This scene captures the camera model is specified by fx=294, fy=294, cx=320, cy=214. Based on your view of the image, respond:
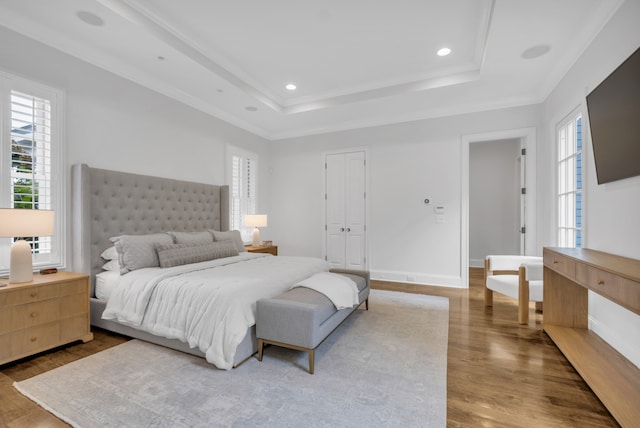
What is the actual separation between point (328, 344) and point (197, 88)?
3620 millimetres

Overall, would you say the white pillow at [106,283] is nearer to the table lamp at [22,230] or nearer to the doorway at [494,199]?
the table lamp at [22,230]

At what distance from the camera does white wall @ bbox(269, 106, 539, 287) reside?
4.68 meters

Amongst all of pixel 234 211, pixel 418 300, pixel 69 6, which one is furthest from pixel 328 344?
pixel 69 6

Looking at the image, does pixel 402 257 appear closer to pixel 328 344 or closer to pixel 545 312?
pixel 545 312

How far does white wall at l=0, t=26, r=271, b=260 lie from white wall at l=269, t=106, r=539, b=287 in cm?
199

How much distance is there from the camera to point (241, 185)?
5.35m

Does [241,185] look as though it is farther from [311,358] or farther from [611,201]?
[611,201]

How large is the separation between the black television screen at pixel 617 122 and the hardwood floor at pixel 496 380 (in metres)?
1.52

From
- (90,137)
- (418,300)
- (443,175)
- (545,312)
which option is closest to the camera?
(545,312)

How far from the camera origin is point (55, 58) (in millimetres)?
2881

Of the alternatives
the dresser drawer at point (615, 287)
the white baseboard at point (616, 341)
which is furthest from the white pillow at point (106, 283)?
the white baseboard at point (616, 341)

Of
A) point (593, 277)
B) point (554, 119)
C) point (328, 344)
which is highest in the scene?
point (554, 119)

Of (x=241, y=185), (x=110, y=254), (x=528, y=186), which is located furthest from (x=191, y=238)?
(x=528, y=186)

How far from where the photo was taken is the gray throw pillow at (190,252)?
3.04m
